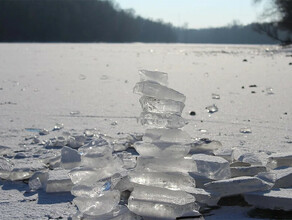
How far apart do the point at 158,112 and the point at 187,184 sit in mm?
285

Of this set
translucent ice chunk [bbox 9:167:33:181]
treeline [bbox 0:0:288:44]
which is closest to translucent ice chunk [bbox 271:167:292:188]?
translucent ice chunk [bbox 9:167:33:181]

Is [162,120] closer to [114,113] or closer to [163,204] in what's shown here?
[163,204]

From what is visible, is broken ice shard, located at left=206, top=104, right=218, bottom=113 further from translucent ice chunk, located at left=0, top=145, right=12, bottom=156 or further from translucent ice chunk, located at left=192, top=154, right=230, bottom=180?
Answer: translucent ice chunk, located at left=192, top=154, right=230, bottom=180

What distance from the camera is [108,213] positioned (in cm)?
141

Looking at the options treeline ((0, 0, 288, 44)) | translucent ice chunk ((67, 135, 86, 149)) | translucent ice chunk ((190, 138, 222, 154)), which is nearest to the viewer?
translucent ice chunk ((190, 138, 222, 154))

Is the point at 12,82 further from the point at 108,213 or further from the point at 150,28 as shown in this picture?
the point at 150,28

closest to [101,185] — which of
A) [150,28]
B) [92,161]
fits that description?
[92,161]

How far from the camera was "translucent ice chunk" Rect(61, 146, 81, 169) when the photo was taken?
6.75ft

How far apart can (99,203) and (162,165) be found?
0.91 ft

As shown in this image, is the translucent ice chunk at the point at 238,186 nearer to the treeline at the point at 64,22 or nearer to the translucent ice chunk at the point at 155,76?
the translucent ice chunk at the point at 155,76

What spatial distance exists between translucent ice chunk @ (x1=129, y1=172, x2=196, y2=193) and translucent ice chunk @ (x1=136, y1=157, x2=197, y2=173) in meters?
0.03

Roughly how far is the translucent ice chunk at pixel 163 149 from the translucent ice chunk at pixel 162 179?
A: 75 millimetres

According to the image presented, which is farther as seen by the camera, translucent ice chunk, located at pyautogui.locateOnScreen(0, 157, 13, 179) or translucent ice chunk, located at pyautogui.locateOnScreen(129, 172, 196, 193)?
translucent ice chunk, located at pyautogui.locateOnScreen(0, 157, 13, 179)

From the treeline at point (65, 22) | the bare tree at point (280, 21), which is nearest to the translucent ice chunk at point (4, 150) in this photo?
the bare tree at point (280, 21)
